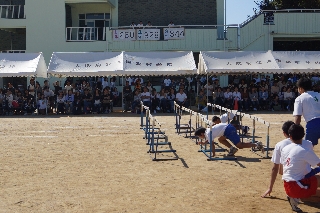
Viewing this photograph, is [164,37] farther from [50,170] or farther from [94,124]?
[50,170]

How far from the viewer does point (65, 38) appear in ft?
97.3

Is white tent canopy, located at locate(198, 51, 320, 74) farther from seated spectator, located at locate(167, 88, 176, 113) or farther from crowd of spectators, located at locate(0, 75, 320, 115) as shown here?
seated spectator, located at locate(167, 88, 176, 113)

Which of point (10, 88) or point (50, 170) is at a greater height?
point (10, 88)

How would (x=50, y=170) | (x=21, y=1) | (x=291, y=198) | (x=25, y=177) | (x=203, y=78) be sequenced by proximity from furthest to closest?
(x=21, y=1) < (x=203, y=78) < (x=50, y=170) < (x=25, y=177) < (x=291, y=198)

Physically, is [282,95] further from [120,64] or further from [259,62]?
[120,64]

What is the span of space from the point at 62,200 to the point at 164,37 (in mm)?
21794

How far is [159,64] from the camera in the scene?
22.6 metres

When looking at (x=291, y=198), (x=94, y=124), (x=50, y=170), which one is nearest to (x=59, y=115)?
(x=94, y=124)

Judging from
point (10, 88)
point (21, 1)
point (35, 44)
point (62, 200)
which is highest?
point (21, 1)

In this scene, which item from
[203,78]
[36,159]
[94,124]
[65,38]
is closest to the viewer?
[36,159]

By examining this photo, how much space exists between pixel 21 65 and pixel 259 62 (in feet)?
37.4

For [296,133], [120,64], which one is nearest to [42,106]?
[120,64]

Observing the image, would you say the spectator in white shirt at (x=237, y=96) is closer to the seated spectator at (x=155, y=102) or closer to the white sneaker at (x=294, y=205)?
the seated spectator at (x=155, y=102)

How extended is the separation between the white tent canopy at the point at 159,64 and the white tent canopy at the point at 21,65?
165 inches
